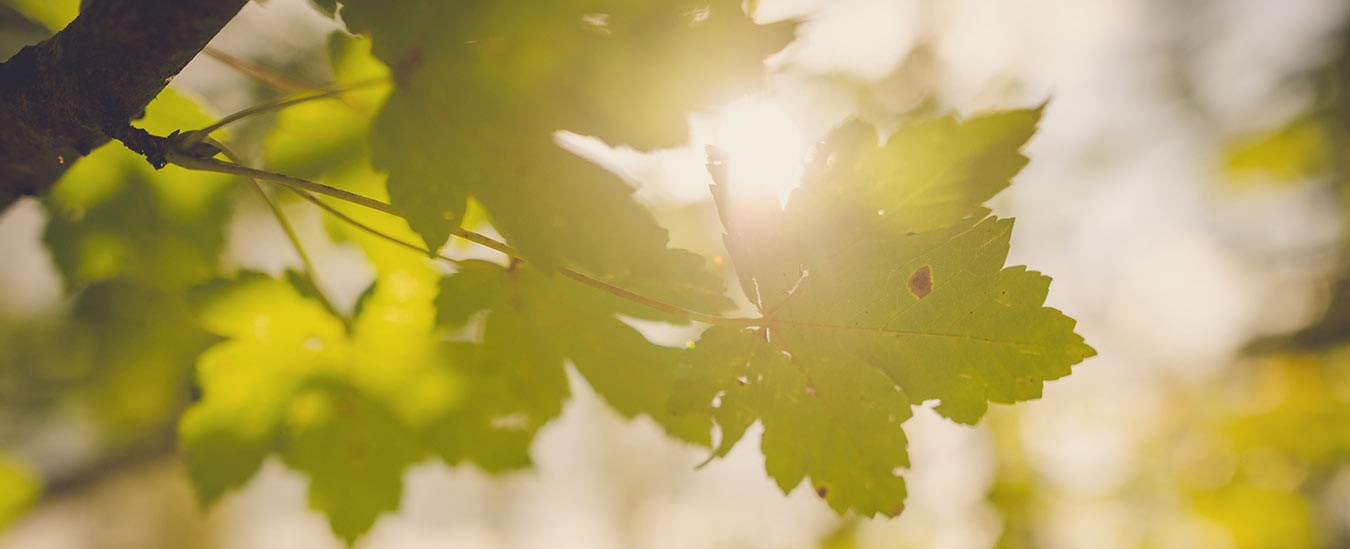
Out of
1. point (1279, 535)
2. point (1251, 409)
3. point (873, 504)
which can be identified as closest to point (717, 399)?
point (873, 504)

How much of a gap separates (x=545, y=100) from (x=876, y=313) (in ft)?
1.35

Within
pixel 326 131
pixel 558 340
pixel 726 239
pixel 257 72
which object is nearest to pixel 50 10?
pixel 257 72

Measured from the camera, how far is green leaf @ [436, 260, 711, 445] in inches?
32.4

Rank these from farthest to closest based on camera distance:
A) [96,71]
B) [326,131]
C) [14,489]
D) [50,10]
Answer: [14,489] < [326,131] < [50,10] < [96,71]

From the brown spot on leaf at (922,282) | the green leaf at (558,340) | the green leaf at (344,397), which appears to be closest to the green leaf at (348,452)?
the green leaf at (344,397)

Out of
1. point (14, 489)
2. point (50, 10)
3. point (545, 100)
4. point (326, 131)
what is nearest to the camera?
point (545, 100)

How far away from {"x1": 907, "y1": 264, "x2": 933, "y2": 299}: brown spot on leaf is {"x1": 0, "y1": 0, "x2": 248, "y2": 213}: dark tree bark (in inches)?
25.0

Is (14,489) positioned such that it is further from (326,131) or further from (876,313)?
(876,313)

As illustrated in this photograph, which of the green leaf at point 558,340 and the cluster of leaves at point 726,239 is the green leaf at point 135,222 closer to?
the cluster of leaves at point 726,239

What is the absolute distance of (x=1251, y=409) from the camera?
3650 mm

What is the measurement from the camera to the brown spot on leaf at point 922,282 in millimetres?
633

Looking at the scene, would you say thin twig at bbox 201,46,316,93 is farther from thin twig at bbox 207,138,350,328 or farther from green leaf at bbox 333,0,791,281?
green leaf at bbox 333,0,791,281

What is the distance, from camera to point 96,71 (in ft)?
1.60

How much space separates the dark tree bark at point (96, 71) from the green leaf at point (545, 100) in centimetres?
14
